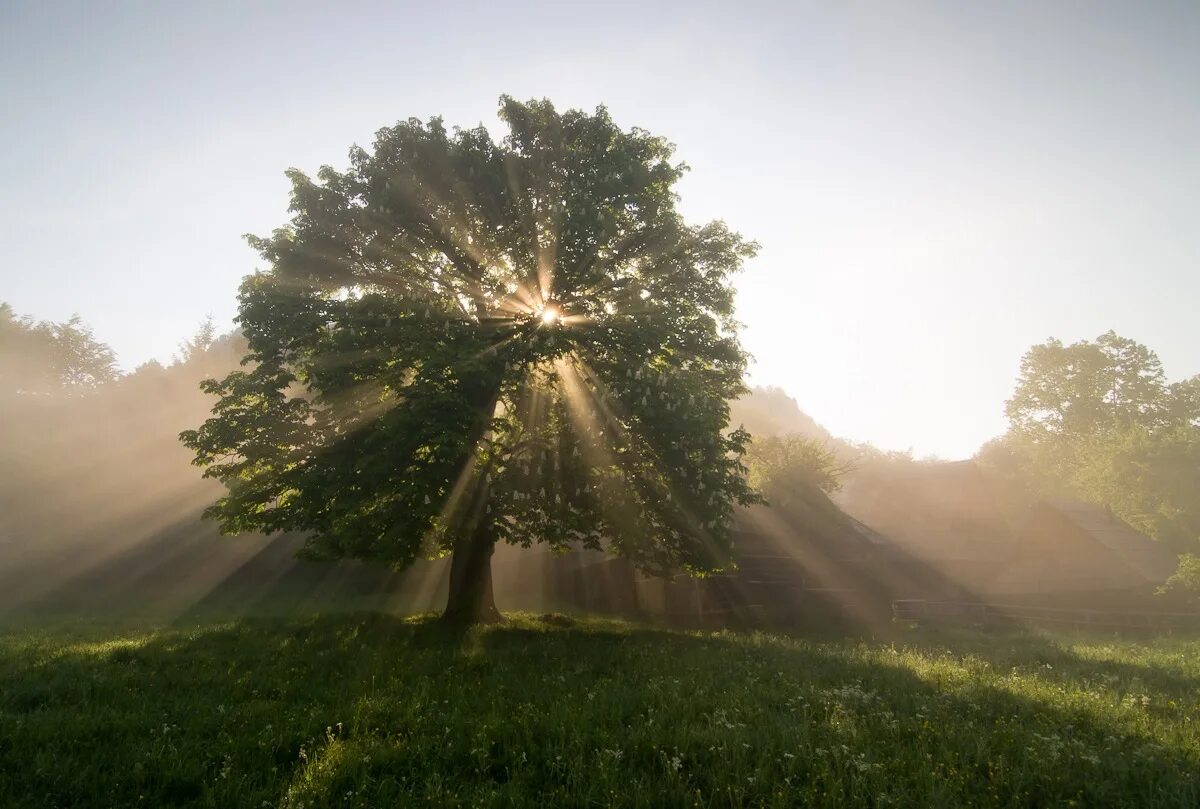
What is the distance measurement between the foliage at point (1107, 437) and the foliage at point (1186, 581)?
926 centimetres

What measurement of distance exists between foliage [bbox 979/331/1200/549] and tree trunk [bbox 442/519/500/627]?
51.5 m

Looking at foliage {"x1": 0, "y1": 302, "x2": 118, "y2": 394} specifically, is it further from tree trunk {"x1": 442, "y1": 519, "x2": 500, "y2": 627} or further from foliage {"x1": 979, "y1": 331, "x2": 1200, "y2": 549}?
foliage {"x1": 979, "y1": 331, "x2": 1200, "y2": 549}

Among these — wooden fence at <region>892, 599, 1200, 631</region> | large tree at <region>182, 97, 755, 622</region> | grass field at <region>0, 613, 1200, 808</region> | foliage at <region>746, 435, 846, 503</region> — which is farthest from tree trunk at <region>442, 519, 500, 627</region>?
wooden fence at <region>892, 599, 1200, 631</region>

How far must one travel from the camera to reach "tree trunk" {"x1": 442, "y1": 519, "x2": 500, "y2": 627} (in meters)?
18.4

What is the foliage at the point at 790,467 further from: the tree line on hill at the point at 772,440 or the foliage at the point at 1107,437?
the foliage at the point at 1107,437

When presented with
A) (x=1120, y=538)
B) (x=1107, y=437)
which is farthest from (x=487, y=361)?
(x=1107, y=437)

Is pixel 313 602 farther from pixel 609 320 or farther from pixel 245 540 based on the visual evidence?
pixel 609 320

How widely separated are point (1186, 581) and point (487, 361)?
39.8 metres

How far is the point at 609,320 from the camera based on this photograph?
58.6 ft

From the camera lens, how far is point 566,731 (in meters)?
7.38

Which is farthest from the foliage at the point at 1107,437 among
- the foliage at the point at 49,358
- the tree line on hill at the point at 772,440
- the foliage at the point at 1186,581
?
the foliage at the point at 49,358

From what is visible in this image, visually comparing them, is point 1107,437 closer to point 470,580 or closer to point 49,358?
point 470,580

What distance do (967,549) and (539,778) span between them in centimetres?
4736

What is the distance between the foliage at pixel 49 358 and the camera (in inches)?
3194
